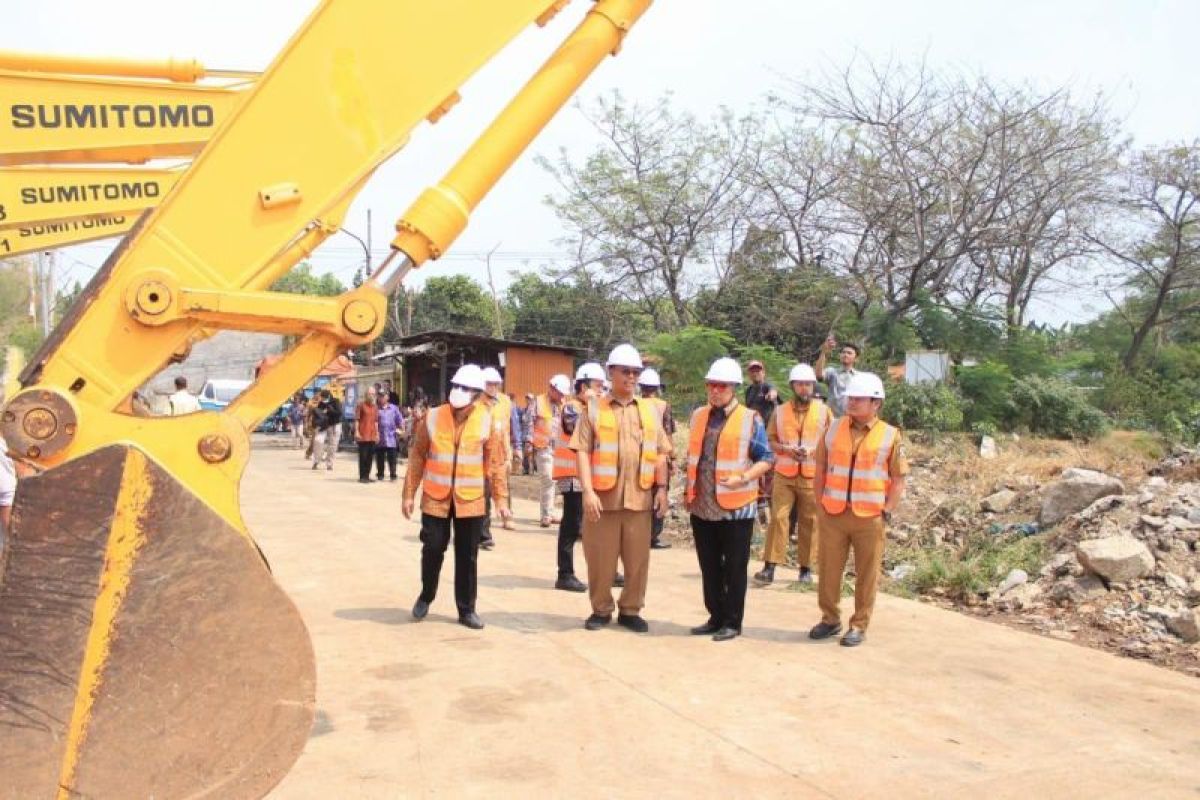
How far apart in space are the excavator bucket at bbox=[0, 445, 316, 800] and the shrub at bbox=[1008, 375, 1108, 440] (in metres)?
13.5

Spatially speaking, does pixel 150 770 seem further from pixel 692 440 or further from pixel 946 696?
pixel 692 440

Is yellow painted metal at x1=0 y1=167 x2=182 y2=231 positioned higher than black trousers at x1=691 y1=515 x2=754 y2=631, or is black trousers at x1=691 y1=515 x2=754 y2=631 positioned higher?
yellow painted metal at x1=0 y1=167 x2=182 y2=231

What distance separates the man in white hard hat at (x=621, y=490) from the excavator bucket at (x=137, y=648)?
3.54m

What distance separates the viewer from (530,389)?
2677cm

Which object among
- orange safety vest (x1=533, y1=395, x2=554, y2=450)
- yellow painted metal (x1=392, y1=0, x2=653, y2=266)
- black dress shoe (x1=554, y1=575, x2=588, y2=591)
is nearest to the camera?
yellow painted metal (x1=392, y1=0, x2=653, y2=266)

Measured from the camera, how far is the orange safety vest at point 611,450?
6.43 metres

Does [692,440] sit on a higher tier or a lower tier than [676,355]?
lower

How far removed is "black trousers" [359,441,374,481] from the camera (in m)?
17.3

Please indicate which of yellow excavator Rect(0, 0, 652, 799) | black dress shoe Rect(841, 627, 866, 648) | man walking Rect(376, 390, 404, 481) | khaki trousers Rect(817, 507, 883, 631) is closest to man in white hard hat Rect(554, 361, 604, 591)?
khaki trousers Rect(817, 507, 883, 631)

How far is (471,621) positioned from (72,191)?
4831 millimetres

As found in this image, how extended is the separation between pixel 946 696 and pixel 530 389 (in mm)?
22057

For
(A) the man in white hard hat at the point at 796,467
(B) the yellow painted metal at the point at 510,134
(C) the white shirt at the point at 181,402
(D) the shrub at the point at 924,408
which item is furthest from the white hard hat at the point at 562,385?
(B) the yellow painted metal at the point at 510,134

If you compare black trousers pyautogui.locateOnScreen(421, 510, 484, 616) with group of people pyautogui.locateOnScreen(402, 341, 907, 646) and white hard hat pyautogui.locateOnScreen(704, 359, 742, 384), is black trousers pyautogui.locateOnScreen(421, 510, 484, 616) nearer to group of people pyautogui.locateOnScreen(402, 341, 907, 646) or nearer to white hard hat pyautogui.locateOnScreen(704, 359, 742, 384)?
group of people pyautogui.locateOnScreen(402, 341, 907, 646)

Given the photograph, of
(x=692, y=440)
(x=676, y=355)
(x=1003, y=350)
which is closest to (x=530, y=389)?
(x=676, y=355)
